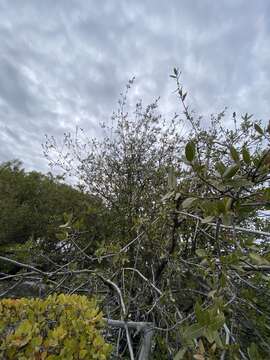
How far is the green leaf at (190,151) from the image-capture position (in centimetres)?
89

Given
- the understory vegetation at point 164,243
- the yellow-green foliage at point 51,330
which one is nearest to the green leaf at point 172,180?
the understory vegetation at point 164,243

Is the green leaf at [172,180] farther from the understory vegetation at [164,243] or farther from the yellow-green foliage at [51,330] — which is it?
the yellow-green foliage at [51,330]

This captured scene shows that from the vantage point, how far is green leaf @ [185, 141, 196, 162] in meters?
0.89

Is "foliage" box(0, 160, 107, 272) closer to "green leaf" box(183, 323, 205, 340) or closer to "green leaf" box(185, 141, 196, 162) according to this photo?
"green leaf" box(185, 141, 196, 162)

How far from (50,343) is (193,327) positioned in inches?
27.5

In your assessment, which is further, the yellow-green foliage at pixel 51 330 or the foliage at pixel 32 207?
the foliage at pixel 32 207

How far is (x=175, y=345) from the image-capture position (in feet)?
5.57

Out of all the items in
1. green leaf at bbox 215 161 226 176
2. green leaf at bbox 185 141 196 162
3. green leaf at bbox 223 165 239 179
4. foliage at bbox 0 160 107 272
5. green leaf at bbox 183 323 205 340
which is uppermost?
foliage at bbox 0 160 107 272

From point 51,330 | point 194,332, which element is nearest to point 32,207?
point 51,330

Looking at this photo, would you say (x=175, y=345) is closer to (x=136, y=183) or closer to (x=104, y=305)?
(x=104, y=305)

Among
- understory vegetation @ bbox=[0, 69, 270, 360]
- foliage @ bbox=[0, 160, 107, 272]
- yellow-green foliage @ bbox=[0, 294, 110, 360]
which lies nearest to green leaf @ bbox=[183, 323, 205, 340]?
understory vegetation @ bbox=[0, 69, 270, 360]

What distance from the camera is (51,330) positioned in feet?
3.90

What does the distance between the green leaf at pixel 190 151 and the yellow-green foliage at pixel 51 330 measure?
95 cm

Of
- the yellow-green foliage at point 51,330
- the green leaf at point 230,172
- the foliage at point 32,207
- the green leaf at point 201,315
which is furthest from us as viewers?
the foliage at point 32,207
